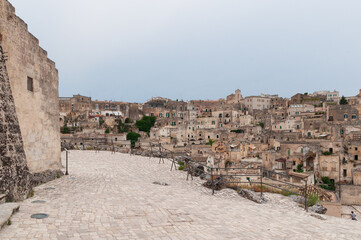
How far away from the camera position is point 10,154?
7.73m

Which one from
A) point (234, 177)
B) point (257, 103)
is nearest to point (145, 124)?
point (257, 103)

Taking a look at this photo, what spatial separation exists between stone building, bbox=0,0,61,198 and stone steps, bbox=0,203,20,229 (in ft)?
14.7

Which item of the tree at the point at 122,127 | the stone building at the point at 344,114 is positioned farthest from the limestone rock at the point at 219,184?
the tree at the point at 122,127

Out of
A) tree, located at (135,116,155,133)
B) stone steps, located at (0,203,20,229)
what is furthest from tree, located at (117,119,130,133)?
stone steps, located at (0,203,20,229)

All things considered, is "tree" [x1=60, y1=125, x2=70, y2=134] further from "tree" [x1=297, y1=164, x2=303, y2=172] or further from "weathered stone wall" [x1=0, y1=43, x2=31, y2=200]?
"weathered stone wall" [x1=0, y1=43, x2=31, y2=200]

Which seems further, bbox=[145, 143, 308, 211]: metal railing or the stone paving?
bbox=[145, 143, 308, 211]: metal railing

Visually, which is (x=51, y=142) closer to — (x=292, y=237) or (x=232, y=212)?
(x=232, y=212)

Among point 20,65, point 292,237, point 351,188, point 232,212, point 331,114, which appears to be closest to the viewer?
point 292,237

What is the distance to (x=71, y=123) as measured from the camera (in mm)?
86375

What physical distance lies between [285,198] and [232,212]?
14.0 feet

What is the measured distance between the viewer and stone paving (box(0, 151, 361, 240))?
6.29 m

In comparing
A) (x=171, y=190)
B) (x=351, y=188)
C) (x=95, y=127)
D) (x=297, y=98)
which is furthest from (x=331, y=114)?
(x=171, y=190)

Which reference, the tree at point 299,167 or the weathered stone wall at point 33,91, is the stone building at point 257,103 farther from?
the weathered stone wall at point 33,91

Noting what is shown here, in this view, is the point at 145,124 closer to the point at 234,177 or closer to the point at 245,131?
the point at 245,131
